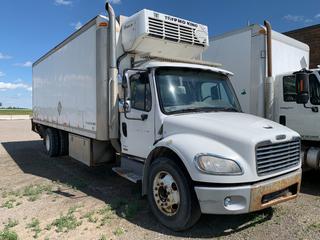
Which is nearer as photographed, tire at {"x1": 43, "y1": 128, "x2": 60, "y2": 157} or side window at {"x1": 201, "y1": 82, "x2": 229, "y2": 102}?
side window at {"x1": 201, "y1": 82, "x2": 229, "y2": 102}

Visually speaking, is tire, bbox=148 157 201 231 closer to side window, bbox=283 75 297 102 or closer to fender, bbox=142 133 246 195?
fender, bbox=142 133 246 195

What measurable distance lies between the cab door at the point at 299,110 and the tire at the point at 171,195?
3920 mm

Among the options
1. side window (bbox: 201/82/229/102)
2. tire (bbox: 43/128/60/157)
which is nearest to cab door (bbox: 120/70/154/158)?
side window (bbox: 201/82/229/102)

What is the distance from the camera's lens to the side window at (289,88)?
24.9ft

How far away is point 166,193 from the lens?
4910 millimetres

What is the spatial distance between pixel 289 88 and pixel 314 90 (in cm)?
62

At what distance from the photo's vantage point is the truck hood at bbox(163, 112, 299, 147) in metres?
4.43

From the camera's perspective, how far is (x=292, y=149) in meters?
4.91

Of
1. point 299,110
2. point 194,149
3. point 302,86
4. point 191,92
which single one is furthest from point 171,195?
point 299,110

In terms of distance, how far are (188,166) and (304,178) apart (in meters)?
4.86

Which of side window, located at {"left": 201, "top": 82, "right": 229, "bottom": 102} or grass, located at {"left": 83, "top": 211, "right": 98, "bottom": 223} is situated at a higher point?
side window, located at {"left": 201, "top": 82, "right": 229, "bottom": 102}

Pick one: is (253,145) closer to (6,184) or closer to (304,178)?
(304,178)

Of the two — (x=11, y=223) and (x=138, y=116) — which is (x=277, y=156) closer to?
(x=138, y=116)

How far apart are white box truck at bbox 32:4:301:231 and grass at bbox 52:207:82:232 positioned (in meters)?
1.18
